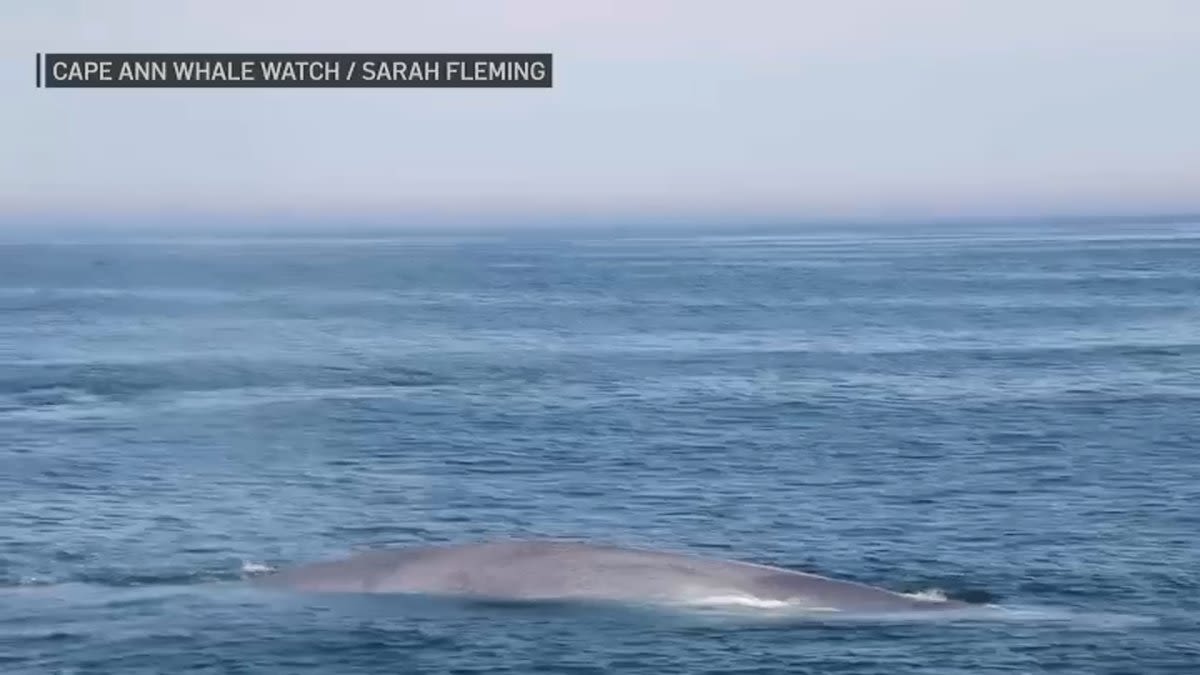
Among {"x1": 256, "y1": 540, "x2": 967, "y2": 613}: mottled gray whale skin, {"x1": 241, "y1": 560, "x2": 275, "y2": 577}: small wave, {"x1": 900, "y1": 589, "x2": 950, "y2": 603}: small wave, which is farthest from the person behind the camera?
{"x1": 241, "y1": 560, "x2": 275, "y2": 577}: small wave

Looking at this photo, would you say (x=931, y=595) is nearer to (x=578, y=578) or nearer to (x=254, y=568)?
(x=578, y=578)

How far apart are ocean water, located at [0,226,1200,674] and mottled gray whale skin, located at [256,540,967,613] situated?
0.69 m

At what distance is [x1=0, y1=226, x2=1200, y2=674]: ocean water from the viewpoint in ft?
99.1

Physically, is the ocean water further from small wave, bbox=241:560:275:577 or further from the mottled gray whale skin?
the mottled gray whale skin

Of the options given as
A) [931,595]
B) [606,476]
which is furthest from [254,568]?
[606,476]

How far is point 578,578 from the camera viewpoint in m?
32.8

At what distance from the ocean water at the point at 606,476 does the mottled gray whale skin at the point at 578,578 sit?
0.69m

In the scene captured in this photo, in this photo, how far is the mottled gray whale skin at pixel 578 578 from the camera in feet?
106

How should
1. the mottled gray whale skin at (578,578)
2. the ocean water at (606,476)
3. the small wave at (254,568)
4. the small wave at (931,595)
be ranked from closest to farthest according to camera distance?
the ocean water at (606,476), the mottled gray whale skin at (578,578), the small wave at (931,595), the small wave at (254,568)

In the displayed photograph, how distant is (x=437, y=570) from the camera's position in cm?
3362

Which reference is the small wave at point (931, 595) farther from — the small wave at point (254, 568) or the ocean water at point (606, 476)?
the small wave at point (254, 568)

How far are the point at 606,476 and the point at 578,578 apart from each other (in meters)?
15.5

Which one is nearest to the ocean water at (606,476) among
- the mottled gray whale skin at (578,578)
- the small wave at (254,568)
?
the small wave at (254,568)

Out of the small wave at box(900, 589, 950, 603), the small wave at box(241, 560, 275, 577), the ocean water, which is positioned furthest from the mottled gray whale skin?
the small wave at box(241, 560, 275, 577)
